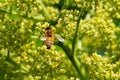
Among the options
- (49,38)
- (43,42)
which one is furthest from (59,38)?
(43,42)

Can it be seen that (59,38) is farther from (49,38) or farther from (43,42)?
(43,42)

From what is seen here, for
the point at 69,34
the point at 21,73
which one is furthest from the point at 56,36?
the point at 21,73

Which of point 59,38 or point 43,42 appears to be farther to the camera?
point 43,42

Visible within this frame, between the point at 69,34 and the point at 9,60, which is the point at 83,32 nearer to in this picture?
the point at 69,34

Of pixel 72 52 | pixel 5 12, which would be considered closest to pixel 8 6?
pixel 5 12

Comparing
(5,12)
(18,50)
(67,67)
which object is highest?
(5,12)

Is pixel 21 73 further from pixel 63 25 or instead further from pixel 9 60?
pixel 63 25

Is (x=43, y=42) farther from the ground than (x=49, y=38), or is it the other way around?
(x=49, y=38)

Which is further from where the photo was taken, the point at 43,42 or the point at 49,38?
the point at 43,42

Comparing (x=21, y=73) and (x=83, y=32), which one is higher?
(x=83, y=32)

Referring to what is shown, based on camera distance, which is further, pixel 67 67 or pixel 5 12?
pixel 67 67
